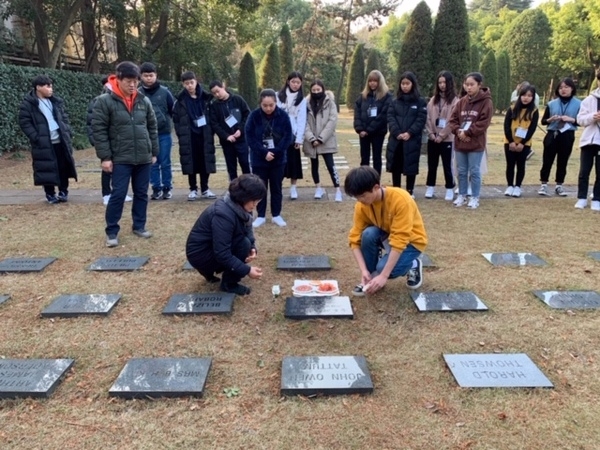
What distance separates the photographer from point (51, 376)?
260cm

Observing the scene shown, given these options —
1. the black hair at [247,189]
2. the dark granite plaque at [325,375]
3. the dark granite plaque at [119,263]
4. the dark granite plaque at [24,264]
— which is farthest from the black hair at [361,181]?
the dark granite plaque at [24,264]

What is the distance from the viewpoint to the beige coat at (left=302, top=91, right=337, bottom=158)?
671 centimetres

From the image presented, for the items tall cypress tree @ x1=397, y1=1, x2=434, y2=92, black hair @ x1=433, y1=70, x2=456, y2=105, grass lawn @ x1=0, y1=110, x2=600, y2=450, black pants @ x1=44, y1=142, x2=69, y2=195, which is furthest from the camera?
tall cypress tree @ x1=397, y1=1, x2=434, y2=92

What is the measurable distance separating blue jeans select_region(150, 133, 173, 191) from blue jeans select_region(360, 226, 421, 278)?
4149 mm

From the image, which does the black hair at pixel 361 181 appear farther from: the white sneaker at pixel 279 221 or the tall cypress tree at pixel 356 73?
the tall cypress tree at pixel 356 73

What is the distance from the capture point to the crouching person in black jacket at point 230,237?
3.43 meters

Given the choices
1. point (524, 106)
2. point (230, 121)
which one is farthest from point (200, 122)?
point (524, 106)

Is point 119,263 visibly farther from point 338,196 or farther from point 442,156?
point 442,156

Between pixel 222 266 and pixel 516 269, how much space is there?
2.57 m

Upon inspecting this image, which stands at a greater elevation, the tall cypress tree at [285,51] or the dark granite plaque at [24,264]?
the tall cypress tree at [285,51]

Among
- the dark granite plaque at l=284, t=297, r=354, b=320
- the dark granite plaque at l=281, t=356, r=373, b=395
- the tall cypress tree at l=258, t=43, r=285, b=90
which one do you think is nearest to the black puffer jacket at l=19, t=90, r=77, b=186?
the dark granite plaque at l=284, t=297, r=354, b=320

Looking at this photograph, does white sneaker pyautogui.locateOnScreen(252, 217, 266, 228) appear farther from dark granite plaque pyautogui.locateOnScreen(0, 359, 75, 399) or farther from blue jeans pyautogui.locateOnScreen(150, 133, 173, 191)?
dark granite plaque pyautogui.locateOnScreen(0, 359, 75, 399)

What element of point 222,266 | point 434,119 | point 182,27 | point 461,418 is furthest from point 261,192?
point 182,27

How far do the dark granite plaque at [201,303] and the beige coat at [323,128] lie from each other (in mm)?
3652
